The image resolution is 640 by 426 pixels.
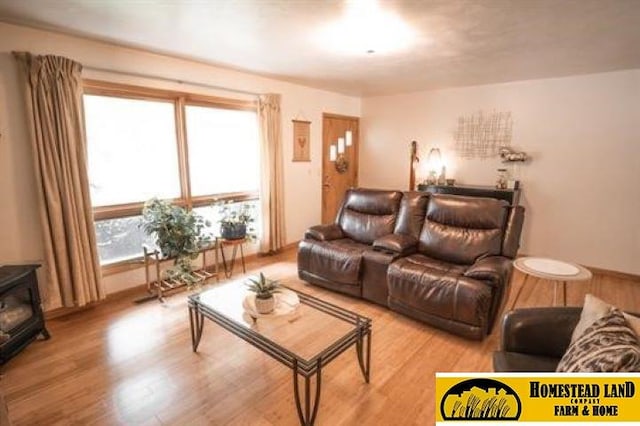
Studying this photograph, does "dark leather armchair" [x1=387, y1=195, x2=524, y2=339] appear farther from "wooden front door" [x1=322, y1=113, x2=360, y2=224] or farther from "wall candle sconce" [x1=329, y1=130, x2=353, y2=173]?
"wall candle sconce" [x1=329, y1=130, x2=353, y2=173]

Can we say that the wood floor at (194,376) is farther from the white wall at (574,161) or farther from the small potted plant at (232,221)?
the white wall at (574,161)

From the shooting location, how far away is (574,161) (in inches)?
157

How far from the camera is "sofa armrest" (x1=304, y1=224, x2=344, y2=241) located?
3.47 meters

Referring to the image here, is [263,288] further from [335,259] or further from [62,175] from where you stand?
[62,175]

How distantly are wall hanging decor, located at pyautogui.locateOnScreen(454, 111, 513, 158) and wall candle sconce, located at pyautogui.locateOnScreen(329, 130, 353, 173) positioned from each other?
1.79 metres

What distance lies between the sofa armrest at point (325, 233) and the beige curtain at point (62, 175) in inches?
79.1

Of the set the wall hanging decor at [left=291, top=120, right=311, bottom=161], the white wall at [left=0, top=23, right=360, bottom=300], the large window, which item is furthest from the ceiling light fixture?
the wall hanging decor at [left=291, top=120, right=311, bottom=161]

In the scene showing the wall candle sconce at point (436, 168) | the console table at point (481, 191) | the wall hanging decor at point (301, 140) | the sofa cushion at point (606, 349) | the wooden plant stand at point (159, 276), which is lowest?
the wooden plant stand at point (159, 276)

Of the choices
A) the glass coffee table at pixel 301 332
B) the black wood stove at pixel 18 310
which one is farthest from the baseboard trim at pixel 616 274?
the black wood stove at pixel 18 310

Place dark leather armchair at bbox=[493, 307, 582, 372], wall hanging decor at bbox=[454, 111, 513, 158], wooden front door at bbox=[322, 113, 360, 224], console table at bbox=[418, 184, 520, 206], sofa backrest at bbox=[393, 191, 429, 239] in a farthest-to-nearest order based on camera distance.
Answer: wooden front door at bbox=[322, 113, 360, 224] → wall hanging decor at bbox=[454, 111, 513, 158] → console table at bbox=[418, 184, 520, 206] → sofa backrest at bbox=[393, 191, 429, 239] → dark leather armchair at bbox=[493, 307, 582, 372]

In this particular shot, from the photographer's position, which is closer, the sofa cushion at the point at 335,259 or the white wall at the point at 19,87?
the white wall at the point at 19,87

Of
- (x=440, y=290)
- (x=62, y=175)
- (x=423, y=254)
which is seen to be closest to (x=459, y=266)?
(x=423, y=254)

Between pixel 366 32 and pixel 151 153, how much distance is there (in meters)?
2.42

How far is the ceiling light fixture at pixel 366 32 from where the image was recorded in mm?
2171
